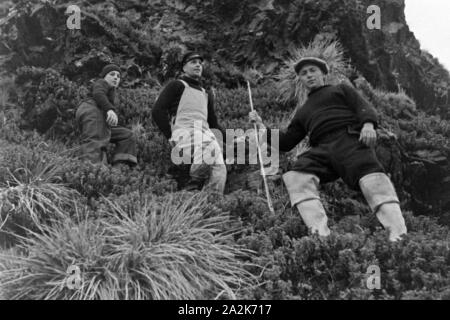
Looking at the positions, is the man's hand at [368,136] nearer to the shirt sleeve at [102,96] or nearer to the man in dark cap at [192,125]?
the man in dark cap at [192,125]

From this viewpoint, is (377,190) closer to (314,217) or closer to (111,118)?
(314,217)

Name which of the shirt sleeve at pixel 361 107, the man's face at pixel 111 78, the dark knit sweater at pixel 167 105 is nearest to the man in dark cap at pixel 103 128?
the man's face at pixel 111 78

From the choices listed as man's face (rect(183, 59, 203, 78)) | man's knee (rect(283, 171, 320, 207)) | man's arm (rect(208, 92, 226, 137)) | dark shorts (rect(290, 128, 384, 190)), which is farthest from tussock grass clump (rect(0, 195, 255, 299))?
man's face (rect(183, 59, 203, 78))

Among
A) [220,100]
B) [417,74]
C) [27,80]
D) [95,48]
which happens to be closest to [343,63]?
[220,100]

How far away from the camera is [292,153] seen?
320 inches

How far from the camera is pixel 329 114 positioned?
6336mm

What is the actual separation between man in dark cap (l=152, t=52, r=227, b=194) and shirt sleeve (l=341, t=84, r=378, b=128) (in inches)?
70.4

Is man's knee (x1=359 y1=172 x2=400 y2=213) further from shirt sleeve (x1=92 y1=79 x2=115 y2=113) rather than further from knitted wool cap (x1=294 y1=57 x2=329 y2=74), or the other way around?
shirt sleeve (x1=92 y1=79 x2=115 y2=113)

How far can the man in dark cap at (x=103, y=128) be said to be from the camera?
7.36 metres

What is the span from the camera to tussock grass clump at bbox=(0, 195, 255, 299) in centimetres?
439

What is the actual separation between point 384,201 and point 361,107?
3.93 ft
